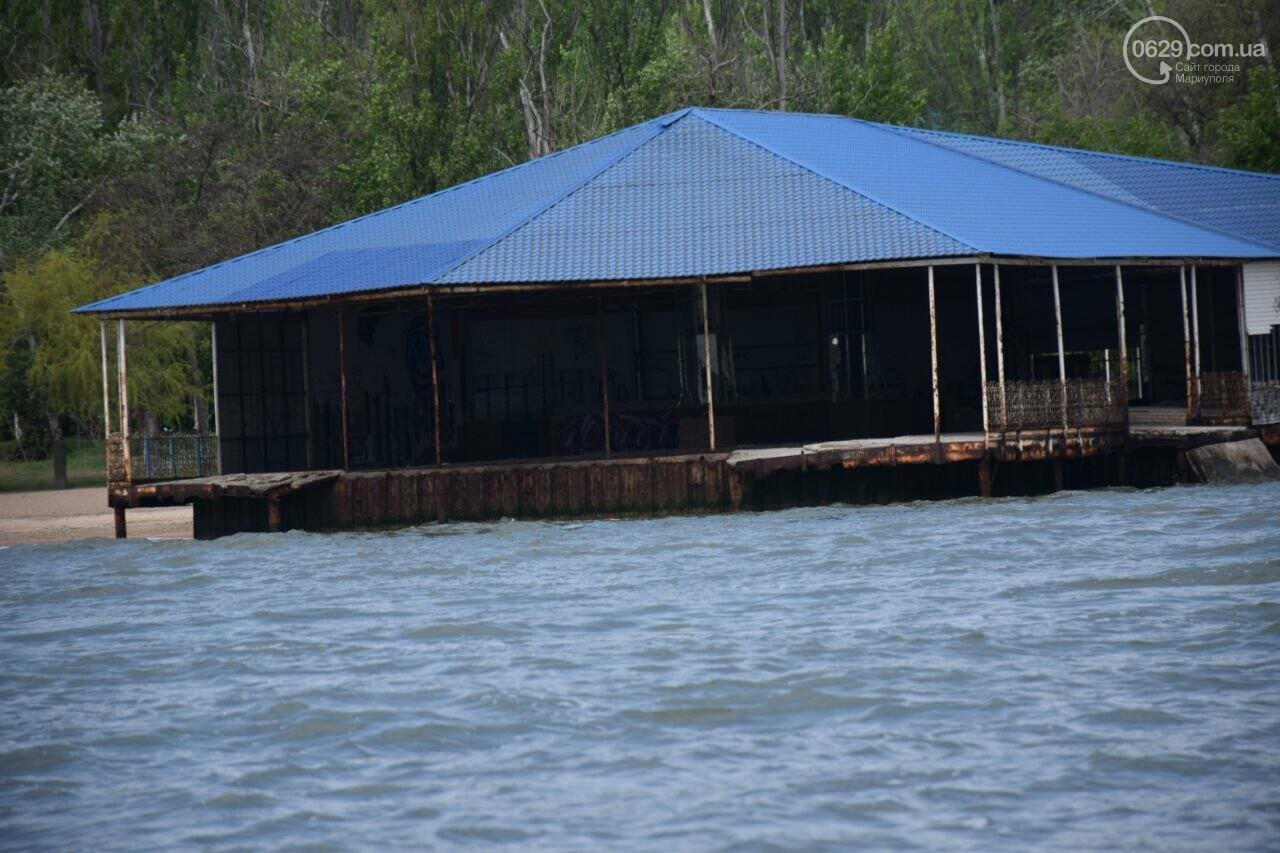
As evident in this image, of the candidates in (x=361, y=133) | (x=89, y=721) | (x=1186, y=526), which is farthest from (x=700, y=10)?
(x=89, y=721)

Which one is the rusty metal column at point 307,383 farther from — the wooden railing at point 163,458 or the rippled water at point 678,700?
the rippled water at point 678,700

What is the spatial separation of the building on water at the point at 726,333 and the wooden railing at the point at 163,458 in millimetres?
66

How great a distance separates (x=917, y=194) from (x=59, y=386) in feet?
82.0

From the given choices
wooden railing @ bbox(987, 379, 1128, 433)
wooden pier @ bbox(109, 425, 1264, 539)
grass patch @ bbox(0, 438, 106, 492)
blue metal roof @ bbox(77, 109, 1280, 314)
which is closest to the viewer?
wooden pier @ bbox(109, 425, 1264, 539)

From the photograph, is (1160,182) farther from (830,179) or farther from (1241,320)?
(830,179)

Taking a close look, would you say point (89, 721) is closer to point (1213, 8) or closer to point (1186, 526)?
point (1186, 526)

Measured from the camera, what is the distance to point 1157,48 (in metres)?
56.8

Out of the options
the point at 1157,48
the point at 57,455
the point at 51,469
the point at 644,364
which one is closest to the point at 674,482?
the point at 644,364

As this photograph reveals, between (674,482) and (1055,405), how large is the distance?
597 cm

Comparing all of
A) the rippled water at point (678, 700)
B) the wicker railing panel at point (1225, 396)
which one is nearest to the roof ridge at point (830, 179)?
the wicker railing panel at point (1225, 396)

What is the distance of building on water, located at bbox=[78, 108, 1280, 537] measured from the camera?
27344mm

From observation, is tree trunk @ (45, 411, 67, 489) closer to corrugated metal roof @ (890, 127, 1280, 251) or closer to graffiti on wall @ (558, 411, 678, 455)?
graffiti on wall @ (558, 411, 678, 455)

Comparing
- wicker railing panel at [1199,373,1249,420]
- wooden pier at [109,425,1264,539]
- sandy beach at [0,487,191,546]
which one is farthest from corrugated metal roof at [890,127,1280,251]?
sandy beach at [0,487,191,546]

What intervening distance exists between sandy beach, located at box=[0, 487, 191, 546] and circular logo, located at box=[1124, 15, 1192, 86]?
3279 centimetres
